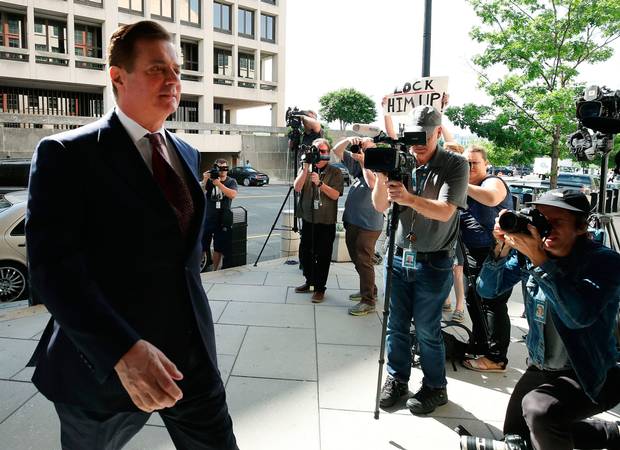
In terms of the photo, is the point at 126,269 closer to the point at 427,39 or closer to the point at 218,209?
the point at 218,209

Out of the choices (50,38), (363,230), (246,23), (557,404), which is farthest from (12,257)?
(246,23)

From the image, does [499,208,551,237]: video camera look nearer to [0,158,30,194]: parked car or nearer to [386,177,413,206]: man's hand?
[386,177,413,206]: man's hand

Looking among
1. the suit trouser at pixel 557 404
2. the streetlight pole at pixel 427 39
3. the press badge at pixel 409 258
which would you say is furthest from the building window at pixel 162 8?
the suit trouser at pixel 557 404

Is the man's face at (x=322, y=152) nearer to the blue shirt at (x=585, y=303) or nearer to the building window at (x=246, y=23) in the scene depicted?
the blue shirt at (x=585, y=303)

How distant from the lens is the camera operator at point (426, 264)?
3105 millimetres

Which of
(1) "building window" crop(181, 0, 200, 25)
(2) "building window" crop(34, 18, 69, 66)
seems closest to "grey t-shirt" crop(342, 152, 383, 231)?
(2) "building window" crop(34, 18, 69, 66)

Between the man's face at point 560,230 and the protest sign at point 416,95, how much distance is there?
3.20 m

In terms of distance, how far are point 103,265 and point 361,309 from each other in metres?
4.11

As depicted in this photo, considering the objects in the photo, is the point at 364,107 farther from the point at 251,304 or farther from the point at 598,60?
the point at 251,304

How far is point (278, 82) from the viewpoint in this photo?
40.2 metres

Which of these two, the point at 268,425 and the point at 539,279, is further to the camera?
the point at 268,425

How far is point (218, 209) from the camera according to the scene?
6.96 m

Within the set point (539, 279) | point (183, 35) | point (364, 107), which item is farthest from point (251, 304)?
point (364, 107)

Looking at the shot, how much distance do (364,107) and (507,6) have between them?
192 ft
